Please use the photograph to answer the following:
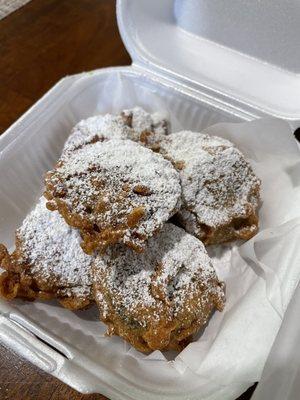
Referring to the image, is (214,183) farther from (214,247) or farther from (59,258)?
(59,258)

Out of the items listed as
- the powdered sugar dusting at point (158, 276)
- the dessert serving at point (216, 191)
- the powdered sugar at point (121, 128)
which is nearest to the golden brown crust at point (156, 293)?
the powdered sugar dusting at point (158, 276)

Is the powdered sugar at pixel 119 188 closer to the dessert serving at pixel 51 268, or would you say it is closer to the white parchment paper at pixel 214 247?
the dessert serving at pixel 51 268

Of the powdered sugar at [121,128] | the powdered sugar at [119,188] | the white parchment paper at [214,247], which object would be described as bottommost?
the white parchment paper at [214,247]

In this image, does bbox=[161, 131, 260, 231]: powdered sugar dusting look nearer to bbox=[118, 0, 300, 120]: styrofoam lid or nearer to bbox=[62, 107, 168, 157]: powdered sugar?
bbox=[62, 107, 168, 157]: powdered sugar

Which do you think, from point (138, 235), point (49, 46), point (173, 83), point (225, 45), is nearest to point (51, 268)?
point (138, 235)

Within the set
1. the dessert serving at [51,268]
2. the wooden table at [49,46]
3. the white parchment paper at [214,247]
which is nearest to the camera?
the white parchment paper at [214,247]

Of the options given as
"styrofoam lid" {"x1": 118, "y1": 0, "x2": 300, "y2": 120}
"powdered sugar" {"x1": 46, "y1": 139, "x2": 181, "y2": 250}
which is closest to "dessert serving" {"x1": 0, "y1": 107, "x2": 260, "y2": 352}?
"powdered sugar" {"x1": 46, "y1": 139, "x2": 181, "y2": 250}

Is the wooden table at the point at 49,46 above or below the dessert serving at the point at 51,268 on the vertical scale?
above
